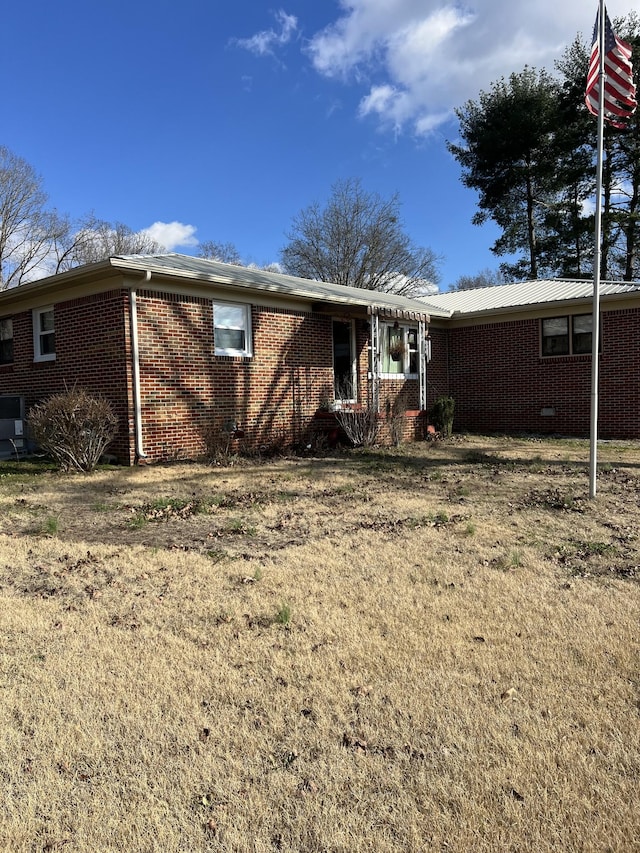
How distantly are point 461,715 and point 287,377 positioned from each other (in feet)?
31.4

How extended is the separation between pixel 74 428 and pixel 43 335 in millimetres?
3403

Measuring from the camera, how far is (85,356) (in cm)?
988

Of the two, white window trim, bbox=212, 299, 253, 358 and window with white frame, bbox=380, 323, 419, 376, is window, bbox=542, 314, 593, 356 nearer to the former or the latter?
window with white frame, bbox=380, 323, 419, 376

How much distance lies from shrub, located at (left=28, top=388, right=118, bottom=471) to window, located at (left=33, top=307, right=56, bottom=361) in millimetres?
2451

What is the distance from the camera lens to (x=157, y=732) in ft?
8.20

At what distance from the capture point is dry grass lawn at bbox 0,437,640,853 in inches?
79.0

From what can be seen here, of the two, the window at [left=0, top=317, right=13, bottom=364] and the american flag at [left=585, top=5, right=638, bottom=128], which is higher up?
the american flag at [left=585, top=5, right=638, bottom=128]

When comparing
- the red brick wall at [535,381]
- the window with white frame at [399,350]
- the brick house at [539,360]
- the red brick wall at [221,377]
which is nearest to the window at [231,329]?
the red brick wall at [221,377]

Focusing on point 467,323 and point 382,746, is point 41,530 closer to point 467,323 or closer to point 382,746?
point 382,746

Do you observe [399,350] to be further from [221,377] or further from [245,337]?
[221,377]

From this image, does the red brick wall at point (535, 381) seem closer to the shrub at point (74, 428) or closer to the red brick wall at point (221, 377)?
the red brick wall at point (221, 377)

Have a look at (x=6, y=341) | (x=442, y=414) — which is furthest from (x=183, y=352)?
(x=442, y=414)

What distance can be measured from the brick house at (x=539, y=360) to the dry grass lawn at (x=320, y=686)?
878cm

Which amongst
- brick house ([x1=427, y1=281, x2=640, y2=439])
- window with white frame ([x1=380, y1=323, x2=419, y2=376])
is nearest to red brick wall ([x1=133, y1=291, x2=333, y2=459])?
window with white frame ([x1=380, y1=323, x2=419, y2=376])
